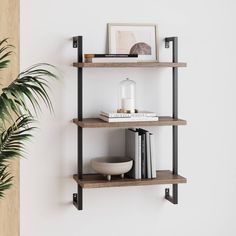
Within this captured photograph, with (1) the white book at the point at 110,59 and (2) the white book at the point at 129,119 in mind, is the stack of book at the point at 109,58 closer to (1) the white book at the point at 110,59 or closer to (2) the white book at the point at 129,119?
(1) the white book at the point at 110,59

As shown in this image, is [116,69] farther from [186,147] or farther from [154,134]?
[186,147]

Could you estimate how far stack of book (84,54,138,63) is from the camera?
276 centimetres

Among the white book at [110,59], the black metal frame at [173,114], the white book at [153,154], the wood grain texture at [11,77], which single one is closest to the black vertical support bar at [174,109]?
the black metal frame at [173,114]

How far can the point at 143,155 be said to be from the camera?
2.89 metres

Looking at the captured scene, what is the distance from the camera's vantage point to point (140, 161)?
9.43ft

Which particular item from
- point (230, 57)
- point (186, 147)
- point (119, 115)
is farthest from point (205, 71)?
→ point (119, 115)

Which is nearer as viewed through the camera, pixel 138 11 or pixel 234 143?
pixel 138 11

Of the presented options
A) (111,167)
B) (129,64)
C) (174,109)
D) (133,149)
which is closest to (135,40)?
(129,64)

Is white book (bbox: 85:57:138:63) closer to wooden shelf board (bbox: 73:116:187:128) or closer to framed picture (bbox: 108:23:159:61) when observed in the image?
framed picture (bbox: 108:23:159:61)

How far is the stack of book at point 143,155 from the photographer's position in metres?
2.86

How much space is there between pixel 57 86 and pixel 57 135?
27 cm

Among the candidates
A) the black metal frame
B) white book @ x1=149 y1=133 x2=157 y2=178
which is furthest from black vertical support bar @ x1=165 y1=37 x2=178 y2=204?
white book @ x1=149 y1=133 x2=157 y2=178

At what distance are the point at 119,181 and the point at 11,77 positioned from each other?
78cm

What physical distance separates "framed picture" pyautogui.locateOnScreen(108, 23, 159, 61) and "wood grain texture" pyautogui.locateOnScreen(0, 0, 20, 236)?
1.73 ft
